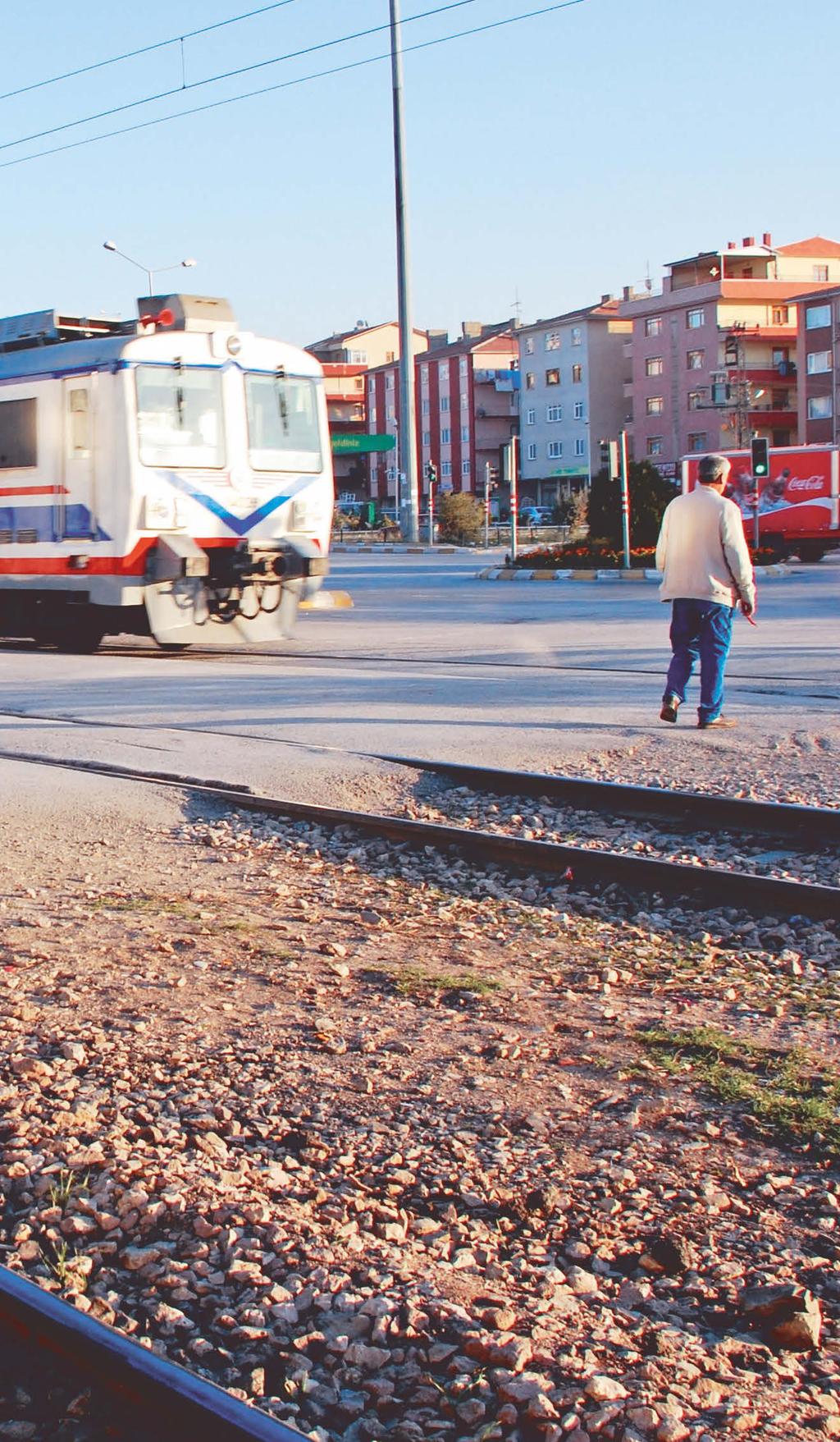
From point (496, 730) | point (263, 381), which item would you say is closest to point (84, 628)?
point (263, 381)

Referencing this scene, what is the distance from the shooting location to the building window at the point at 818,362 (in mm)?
75950

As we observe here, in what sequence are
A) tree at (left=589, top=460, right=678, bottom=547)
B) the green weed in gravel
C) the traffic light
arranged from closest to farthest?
the green weed in gravel → the traffic light → tree at (left=589, top=460, right=678, bottom=547)

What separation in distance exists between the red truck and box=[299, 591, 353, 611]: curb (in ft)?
56.5

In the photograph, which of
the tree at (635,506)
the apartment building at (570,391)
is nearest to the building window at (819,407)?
the apartment building at (570,391)

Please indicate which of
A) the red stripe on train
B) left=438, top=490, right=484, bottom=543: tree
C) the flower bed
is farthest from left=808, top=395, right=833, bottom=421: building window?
the red stripe on train

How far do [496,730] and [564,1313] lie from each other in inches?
303

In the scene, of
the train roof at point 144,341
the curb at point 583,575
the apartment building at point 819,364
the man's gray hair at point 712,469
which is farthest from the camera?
the apartment building at point 819,364

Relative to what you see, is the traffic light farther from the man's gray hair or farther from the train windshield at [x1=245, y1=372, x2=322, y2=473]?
the man's gray hair

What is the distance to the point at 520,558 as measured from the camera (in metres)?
36.4

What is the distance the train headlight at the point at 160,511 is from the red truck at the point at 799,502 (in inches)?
1029

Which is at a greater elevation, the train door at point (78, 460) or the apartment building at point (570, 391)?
the apartment building at point (570, 391)

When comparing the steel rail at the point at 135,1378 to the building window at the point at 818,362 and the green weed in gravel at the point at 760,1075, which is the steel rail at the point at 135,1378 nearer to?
the green weed in gravel at the point at 760,1075

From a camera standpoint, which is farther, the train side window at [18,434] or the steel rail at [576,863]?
the train side window at [18,434]

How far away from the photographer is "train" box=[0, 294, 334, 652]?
1541 cm
